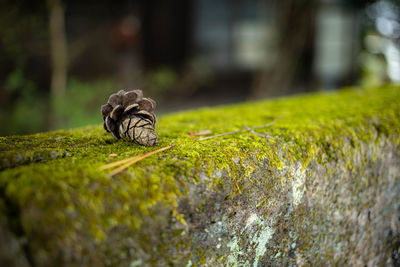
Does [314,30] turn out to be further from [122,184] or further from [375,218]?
[122,184]

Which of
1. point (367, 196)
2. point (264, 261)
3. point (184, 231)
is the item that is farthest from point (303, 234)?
point (184, 231)

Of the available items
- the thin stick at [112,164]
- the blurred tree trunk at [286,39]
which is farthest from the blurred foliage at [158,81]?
the thin stick at [112,164]

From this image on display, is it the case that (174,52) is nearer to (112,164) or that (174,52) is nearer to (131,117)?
(131,117)

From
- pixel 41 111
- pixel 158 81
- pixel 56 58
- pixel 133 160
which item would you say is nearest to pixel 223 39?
pixel 158 81

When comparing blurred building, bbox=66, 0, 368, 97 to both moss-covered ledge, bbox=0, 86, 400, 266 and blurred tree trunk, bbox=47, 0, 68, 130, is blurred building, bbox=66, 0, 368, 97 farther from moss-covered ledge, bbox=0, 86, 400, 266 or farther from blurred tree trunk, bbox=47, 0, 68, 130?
moss-covered ledge, bbox=0, 86, 400, 266

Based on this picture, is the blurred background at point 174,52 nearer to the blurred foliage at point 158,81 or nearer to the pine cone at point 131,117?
the blurred foliage at point 158,81

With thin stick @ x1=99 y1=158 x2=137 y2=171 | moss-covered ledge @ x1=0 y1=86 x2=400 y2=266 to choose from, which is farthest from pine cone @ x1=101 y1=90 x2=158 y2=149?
thin stick @ x1=99 y1=158 x2=137 y2=171
